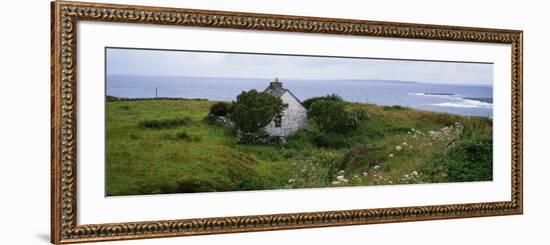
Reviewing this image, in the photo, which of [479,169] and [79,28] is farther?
[479,169]

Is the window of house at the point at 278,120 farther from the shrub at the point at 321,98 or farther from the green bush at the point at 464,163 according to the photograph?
the green bush at the point at 464,163

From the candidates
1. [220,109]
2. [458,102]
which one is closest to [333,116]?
[220,109]

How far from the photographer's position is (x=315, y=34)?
274 centimetres

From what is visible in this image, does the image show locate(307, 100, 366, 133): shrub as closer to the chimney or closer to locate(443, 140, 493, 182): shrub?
the chimney

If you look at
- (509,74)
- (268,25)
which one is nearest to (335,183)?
(268,25)

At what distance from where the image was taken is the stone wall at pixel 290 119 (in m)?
2.74

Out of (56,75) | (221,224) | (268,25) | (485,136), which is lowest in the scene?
(221,224)

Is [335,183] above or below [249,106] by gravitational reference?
below

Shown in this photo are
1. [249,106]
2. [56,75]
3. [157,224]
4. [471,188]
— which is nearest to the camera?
[56,75]

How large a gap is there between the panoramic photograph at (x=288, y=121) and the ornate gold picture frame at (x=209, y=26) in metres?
0.10

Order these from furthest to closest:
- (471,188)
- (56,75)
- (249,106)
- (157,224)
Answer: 1. (471,188)
2. (249,106)
3. (157,224)
4. (56,75)

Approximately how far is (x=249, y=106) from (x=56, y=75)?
64 centimetres

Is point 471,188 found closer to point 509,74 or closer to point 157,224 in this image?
point 509,74

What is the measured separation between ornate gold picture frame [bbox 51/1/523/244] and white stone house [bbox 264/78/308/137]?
0.66 feet
